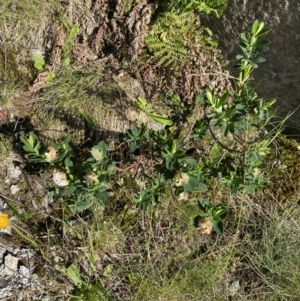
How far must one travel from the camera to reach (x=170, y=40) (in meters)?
3.06

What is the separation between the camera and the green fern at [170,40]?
3045mm

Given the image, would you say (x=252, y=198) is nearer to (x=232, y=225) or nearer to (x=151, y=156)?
(x=232, y=225)

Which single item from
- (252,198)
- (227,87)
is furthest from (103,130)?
(252,198)

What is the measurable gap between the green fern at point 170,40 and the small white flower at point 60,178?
0.88 meters

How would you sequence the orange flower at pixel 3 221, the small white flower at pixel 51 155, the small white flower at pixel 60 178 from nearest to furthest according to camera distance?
A: the small white flower at pixel 51 155
the small white flower at pixel 60 178
the orange flower at pixel 3 221

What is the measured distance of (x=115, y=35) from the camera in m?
3.13

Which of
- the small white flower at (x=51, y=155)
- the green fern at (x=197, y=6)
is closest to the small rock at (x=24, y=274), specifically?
the small white flower at (x=51, y=155)

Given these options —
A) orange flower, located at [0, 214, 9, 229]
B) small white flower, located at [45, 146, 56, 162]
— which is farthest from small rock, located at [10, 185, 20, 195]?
small white flower, located at [45, 146, 56, 162]

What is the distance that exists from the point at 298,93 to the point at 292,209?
0.68 m

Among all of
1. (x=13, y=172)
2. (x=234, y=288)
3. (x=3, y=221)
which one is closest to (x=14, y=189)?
(x=13, y=172)

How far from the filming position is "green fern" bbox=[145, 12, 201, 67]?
3.04 m

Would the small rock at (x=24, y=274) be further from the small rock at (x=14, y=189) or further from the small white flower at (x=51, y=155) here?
the small white flower at (x=51, y=155)

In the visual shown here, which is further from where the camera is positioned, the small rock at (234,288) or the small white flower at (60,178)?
the small rock at (234,288)

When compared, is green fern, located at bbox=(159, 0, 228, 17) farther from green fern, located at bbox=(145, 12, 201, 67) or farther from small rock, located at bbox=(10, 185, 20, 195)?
small rock, located at bbox=(10, 185, 20, 195)
